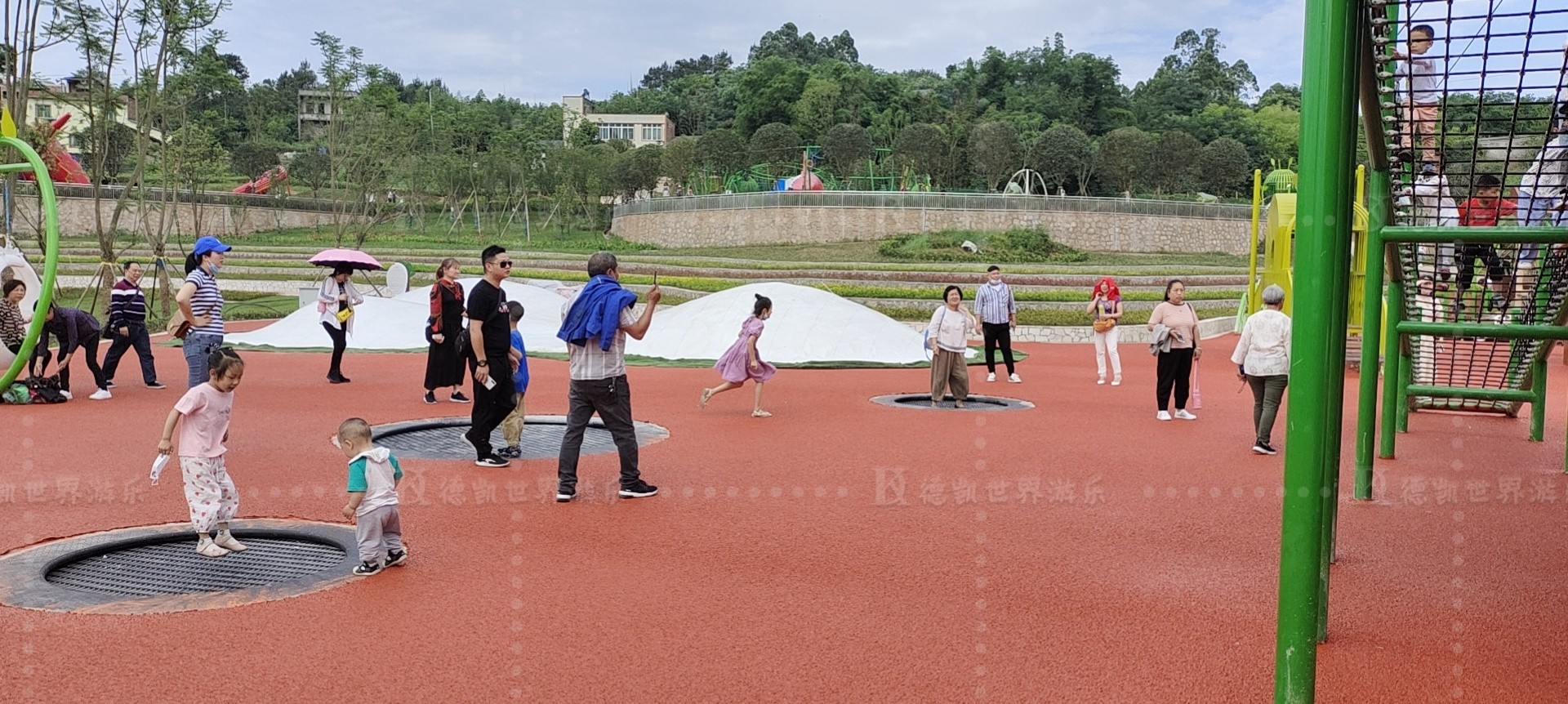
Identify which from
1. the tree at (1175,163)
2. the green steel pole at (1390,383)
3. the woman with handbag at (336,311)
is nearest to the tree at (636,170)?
the tree at (1175,163)

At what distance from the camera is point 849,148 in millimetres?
55281

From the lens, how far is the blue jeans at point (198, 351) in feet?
31.6

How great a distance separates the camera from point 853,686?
413 cm

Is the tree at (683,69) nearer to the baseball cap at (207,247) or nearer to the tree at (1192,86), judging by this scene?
the tree at (1192,86)

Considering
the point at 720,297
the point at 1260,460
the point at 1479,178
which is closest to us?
the point at 1479,178

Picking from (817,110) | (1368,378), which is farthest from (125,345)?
(817,110)

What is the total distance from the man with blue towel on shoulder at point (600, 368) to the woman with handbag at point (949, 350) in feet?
20.1

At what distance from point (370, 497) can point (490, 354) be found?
288 centimetres

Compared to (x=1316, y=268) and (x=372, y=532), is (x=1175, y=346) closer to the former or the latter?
(x=372, y=532)

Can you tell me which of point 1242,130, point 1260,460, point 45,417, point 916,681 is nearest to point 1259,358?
point 1260,460

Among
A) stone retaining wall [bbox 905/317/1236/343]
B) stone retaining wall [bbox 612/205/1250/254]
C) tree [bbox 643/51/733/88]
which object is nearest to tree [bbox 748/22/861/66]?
tree [bbox 643/51/733/88]

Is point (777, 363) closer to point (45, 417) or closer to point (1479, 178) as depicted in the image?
point (45, 417)

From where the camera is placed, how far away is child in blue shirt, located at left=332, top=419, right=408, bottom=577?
553cm

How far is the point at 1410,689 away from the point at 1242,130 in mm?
71377
